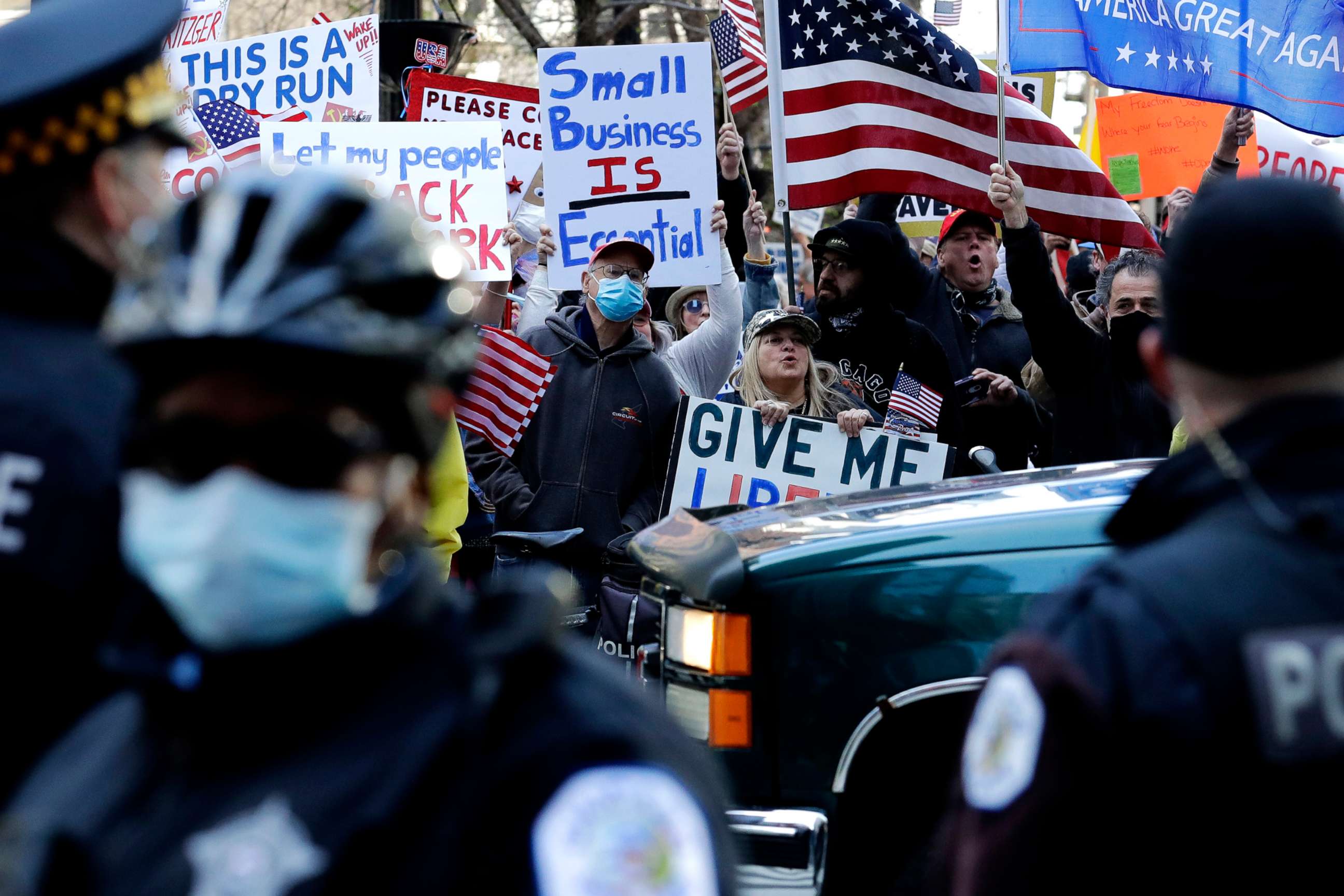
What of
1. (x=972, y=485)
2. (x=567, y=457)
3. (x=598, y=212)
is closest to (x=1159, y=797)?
(x=972, y=485)

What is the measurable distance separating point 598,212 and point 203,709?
725cm

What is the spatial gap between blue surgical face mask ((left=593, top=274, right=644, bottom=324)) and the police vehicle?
3395mm

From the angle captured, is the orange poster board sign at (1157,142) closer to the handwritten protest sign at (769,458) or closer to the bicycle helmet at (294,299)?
the handwritten protest sign at (769,458)

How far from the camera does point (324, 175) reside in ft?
4.55

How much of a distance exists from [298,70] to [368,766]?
31.6 ft

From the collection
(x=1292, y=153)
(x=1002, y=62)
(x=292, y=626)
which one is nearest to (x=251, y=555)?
(x=292, y=626)

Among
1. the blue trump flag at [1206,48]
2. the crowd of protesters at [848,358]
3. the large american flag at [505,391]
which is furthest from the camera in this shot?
the blue trump flag at [1206,48]

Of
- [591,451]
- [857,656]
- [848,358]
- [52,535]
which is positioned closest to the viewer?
[52,535]

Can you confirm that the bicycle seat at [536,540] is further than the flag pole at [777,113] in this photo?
No

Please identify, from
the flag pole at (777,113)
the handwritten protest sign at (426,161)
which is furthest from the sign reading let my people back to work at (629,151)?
the flag pole at (777,113)

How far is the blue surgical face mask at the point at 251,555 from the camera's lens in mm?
1317

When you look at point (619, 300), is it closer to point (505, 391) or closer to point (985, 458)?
point (505, 391)

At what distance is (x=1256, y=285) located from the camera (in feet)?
5.51

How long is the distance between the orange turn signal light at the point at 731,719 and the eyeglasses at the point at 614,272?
12.9 feet
